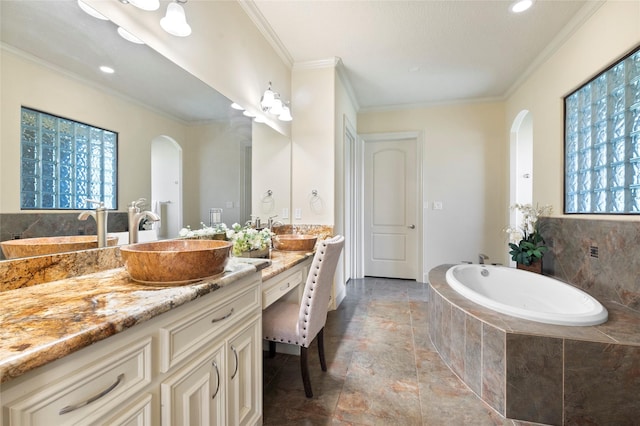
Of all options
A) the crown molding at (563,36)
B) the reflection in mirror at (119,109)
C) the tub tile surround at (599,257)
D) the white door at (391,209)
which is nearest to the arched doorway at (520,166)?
the crown molding at (563,36)

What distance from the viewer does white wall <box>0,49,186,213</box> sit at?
832 millimetres

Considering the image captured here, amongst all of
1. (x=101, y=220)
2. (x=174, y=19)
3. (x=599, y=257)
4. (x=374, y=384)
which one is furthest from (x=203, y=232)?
(x=599, y=257)

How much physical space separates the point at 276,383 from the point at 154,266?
1247 millimetres

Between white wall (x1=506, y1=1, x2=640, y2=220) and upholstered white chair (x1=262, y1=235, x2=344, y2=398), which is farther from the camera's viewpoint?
white wall (x1=506, y1=1, x2=640, y2=220)

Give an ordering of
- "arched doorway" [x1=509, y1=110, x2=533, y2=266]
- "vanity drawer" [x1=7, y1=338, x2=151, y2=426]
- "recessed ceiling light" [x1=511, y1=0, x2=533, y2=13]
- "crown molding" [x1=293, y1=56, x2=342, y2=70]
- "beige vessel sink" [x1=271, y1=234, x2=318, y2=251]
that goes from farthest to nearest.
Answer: "arched doorway" [x1=509, y1=110, x2=533, y2=266] < "crown molding" [x1=293, y1=56, x2=342, y2=70] < "beige vessel sink" [x1=271, y1=234, x2=318, y2=251] < "recessed ceiling light" [x1=511, y1=0, x2=533, y2=13] < "vanity drawer" [x1=7, y1=338, x2=151, y2=426]

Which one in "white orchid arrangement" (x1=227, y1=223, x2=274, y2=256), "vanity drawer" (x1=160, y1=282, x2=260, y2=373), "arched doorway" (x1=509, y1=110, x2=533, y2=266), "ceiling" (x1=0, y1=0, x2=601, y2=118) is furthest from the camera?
"arched doorway" (x1=509, y1=110, x2=533, y2=266)

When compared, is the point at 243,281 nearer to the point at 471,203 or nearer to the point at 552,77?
the point at 552,77

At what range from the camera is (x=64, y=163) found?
0.98m

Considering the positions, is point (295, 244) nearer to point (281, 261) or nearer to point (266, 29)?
point (281, 261)

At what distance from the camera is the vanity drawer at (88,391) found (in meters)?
0.49

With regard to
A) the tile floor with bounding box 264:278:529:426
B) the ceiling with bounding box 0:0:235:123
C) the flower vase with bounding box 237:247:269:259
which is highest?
the ceiling with bounding box 0:0:235:123

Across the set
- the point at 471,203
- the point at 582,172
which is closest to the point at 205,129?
the point at 582,172

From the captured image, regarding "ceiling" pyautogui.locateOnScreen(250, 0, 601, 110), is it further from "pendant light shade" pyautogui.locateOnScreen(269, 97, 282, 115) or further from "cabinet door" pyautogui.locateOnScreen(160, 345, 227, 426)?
"cabinet door" pyautogui.locateOnScreen(160, 345, 227, 426)

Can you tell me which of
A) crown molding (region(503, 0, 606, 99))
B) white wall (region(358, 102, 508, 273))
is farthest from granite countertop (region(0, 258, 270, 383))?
white wall (region(358, 102, 508, 273))
